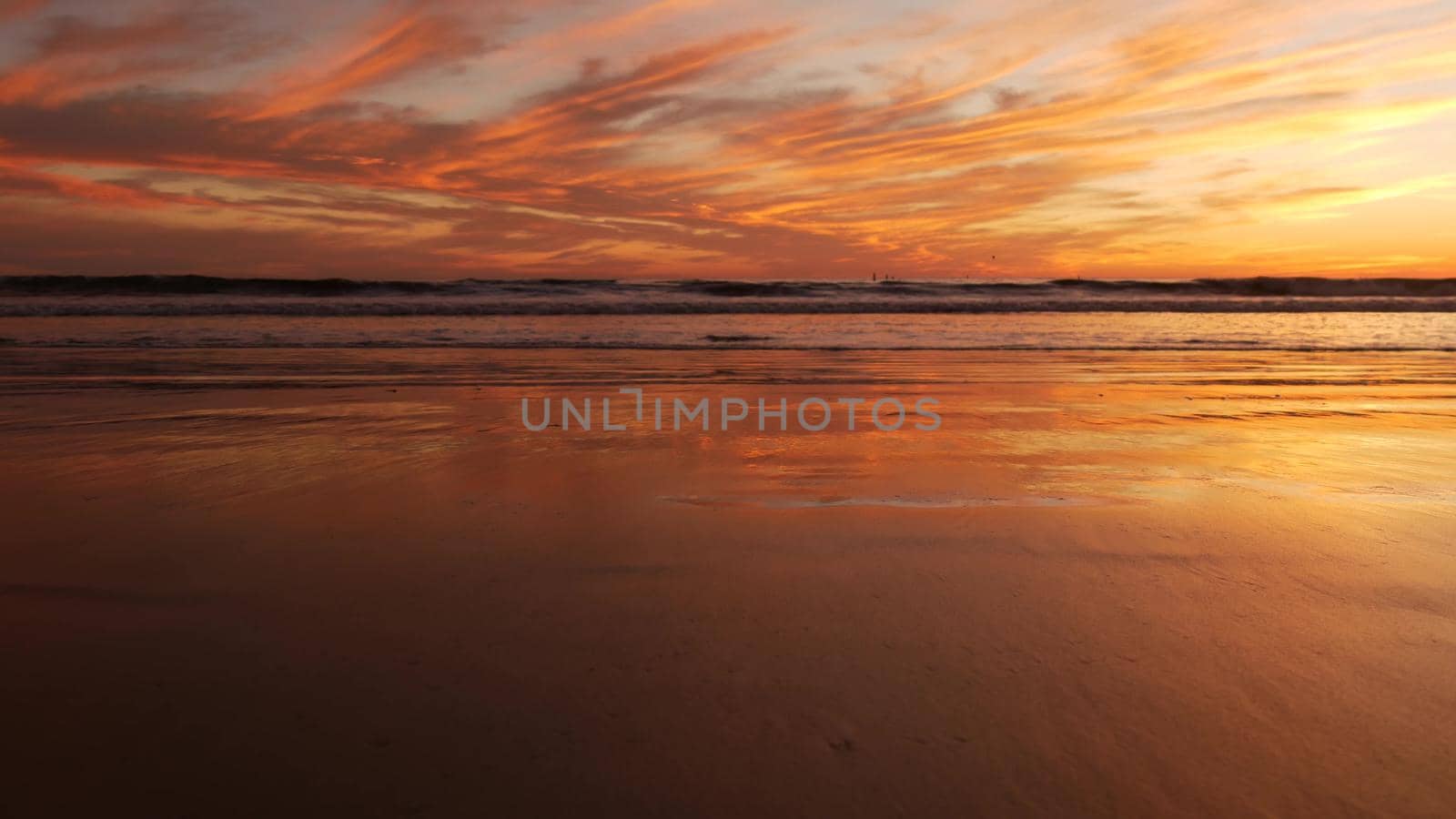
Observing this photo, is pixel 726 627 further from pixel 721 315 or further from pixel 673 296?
pixel 673 296

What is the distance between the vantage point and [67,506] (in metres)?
3.31

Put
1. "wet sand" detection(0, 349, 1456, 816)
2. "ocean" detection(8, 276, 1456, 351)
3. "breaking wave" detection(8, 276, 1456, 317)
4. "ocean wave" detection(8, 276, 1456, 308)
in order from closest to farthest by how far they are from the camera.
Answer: "wet sand" detection(0, 349, 1456, 816), "ocean" detection(8, 276, 1456, 351), "breaking wave" detection(8, 276, 1456, 317), "ocean wave" detection(8, 276, 1456, 308)

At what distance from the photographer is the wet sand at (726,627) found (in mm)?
1503

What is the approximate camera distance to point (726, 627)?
215cm

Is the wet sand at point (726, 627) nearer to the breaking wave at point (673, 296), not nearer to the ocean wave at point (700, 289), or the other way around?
the breaking wave at point (673, 296)

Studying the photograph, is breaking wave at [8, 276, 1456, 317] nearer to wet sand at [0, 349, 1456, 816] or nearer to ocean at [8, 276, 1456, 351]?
ocean at [8, 276, 1456, 351]

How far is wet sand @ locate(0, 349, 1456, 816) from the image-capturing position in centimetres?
150

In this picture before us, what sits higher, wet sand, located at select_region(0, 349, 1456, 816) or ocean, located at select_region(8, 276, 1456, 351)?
ocean, located at select_region(8, 276, 1456, 351)

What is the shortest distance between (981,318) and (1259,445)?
17758 mm

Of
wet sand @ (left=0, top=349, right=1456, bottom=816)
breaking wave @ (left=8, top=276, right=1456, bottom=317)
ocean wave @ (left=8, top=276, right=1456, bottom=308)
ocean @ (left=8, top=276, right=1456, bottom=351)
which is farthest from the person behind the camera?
ocean wave @ (left=8, top=276, right=1456, bottom=308)

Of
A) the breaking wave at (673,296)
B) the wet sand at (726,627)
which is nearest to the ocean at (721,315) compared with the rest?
the breaking wave at (673,296)

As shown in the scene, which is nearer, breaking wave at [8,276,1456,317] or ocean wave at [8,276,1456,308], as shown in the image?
breaking wave at [8,276,1456,317]

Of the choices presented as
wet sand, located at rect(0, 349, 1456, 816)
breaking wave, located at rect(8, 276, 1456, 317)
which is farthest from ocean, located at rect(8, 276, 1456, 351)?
wet sand, located at rect(0, 349, 1456, 816)

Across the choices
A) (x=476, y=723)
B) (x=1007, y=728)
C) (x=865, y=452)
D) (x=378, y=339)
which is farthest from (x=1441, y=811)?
(x=378, y=339)
